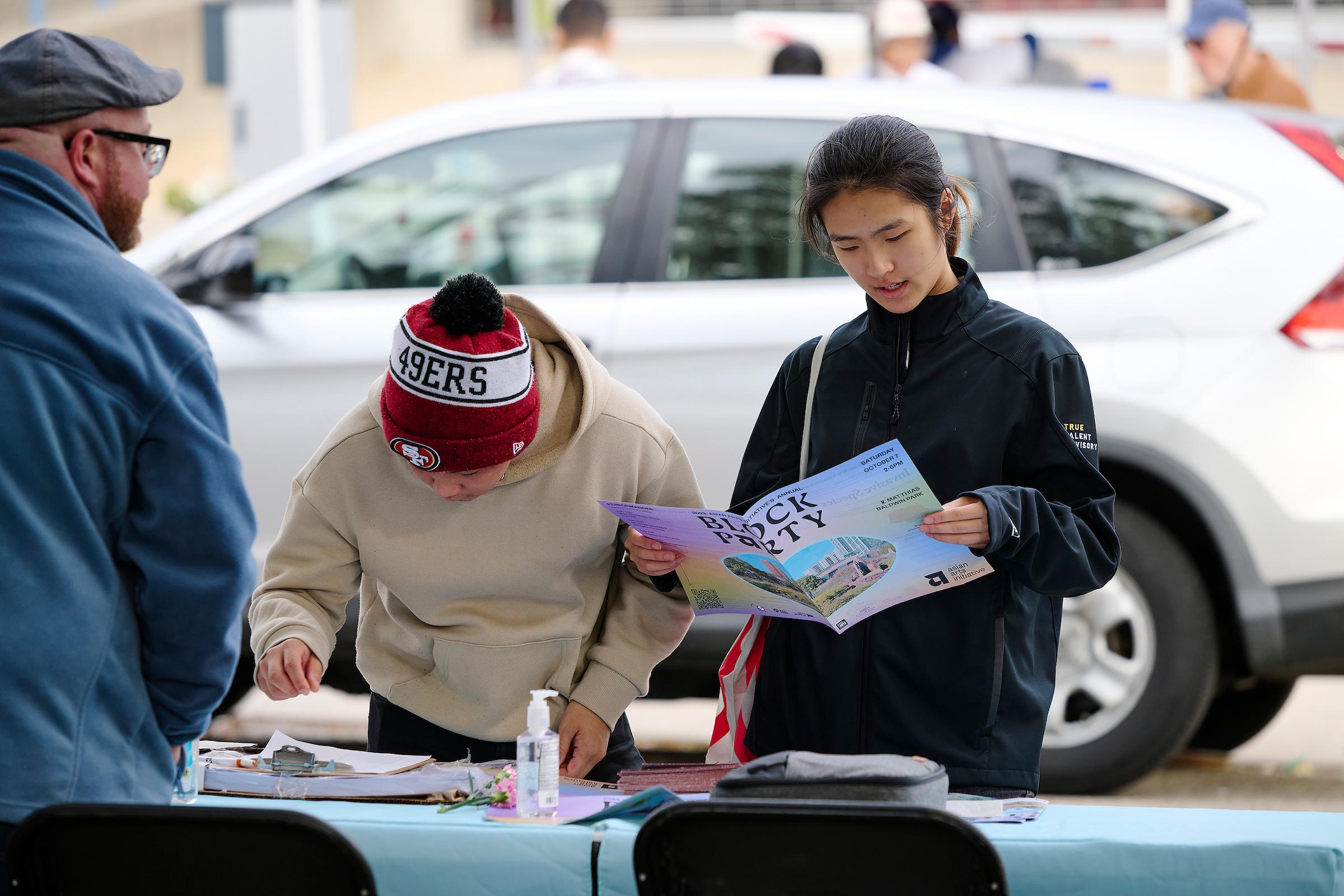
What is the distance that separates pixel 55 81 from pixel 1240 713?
14.7 feet

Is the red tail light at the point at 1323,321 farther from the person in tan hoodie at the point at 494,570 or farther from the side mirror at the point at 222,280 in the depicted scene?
the side mirror at the point at 222,280

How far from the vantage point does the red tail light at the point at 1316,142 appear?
4.57m

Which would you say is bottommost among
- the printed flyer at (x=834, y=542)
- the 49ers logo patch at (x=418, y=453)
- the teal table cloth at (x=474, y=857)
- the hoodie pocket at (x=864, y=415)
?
the teal table cloth at (x=474, y=857)

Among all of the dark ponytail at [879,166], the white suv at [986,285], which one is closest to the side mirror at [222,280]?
the white suv at [986,285]

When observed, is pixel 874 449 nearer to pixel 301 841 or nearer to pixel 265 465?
pixel 301 841

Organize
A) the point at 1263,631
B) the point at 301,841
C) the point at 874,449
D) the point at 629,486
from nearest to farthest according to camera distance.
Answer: the point at 301,841 → the point at 874,449 → the point at 629,486 → the point at 1263,631

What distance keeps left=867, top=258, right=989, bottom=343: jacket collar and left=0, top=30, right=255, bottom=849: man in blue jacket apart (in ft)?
3.46

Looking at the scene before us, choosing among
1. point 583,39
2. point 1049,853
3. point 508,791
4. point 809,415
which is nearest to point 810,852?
point 1049,853

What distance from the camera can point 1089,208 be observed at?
4.65 meters

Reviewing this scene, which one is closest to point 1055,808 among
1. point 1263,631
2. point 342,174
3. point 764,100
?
point 1263,631

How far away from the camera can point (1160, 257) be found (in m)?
4.57

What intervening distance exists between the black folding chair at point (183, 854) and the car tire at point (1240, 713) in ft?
13.4

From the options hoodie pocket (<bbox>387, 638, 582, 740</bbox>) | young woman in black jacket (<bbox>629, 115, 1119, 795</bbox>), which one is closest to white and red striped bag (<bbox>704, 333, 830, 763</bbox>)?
young woman in black jacket (<bbox>629, 115, 1119, 795</bbox>)

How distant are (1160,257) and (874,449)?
257cm
